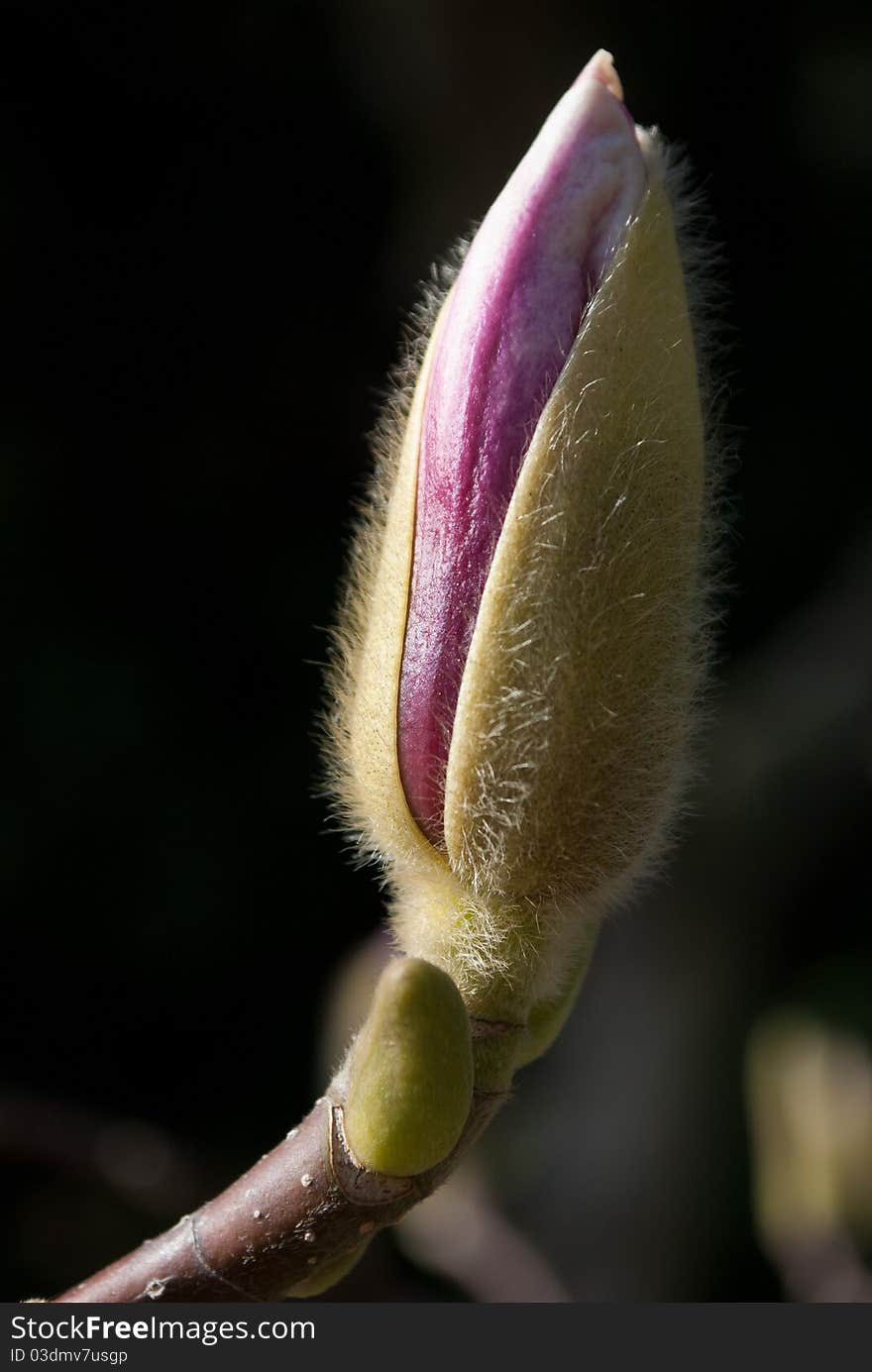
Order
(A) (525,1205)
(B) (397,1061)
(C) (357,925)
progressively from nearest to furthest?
(B) (397,1061), (A) (525,1205), (C) (357,925)

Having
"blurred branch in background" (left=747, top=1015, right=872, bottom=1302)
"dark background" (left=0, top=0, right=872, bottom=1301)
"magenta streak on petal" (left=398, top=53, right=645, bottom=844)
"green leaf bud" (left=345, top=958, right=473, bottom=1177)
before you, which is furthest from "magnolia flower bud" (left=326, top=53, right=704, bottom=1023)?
"dark background" (left=0, top=0, right=872, bottom=1301)

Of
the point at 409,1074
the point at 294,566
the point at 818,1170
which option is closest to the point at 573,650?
the point at 409,1074

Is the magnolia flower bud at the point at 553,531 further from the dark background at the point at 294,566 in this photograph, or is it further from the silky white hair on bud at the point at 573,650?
the dark background at the point at 294,566

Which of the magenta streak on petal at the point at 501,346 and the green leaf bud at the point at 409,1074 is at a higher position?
the magenta streak on petal at the point at 501,346

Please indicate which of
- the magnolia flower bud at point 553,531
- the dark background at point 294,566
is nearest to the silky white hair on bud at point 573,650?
the magnolia flower bud at point 553,531

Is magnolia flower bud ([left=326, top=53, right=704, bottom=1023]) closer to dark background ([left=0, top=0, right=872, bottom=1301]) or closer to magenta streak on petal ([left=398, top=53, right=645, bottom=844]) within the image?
magenta streak on petal ([left=398, top=53, right=645, bottom=844])

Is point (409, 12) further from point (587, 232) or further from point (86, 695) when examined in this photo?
point (587, 232)

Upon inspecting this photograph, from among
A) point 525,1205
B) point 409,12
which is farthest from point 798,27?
point 525,1205
